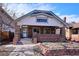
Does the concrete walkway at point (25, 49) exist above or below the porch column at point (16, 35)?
below

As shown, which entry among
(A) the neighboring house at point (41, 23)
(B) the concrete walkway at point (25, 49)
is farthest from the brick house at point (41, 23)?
(B) the concrete walkway at point (25, 49)

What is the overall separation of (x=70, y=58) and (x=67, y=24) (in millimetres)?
676

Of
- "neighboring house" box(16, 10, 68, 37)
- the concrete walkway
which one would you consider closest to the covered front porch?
"neighboring house" box(16, 10, 68, 37)

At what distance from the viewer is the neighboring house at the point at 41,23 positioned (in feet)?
31.1

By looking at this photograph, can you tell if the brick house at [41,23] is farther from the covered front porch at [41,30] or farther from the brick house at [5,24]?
the brick house at [5,24]

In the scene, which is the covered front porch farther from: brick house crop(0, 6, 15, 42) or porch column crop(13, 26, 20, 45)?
brick house crop(0, 6, 15, 42)

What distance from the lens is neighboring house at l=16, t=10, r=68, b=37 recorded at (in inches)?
373

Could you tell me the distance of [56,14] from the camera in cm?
949

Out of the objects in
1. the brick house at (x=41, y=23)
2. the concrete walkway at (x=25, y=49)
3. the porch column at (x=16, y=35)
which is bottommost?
the concrete walkway at (x=25, y=49)

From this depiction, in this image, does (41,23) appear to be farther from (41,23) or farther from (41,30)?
(41,30)

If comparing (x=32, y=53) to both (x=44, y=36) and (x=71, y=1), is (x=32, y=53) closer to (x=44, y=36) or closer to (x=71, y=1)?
(x=44, y=36)

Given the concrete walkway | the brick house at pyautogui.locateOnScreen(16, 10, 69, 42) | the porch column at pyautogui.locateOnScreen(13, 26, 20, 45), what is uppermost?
the brick house at pyautogui.locateOnScreen(16, 10, 69, 42)

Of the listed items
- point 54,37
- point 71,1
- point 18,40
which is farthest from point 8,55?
point 71,1

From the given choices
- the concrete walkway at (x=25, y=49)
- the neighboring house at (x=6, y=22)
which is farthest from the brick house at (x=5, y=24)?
the concrete walkway at (x=25, y=49)
